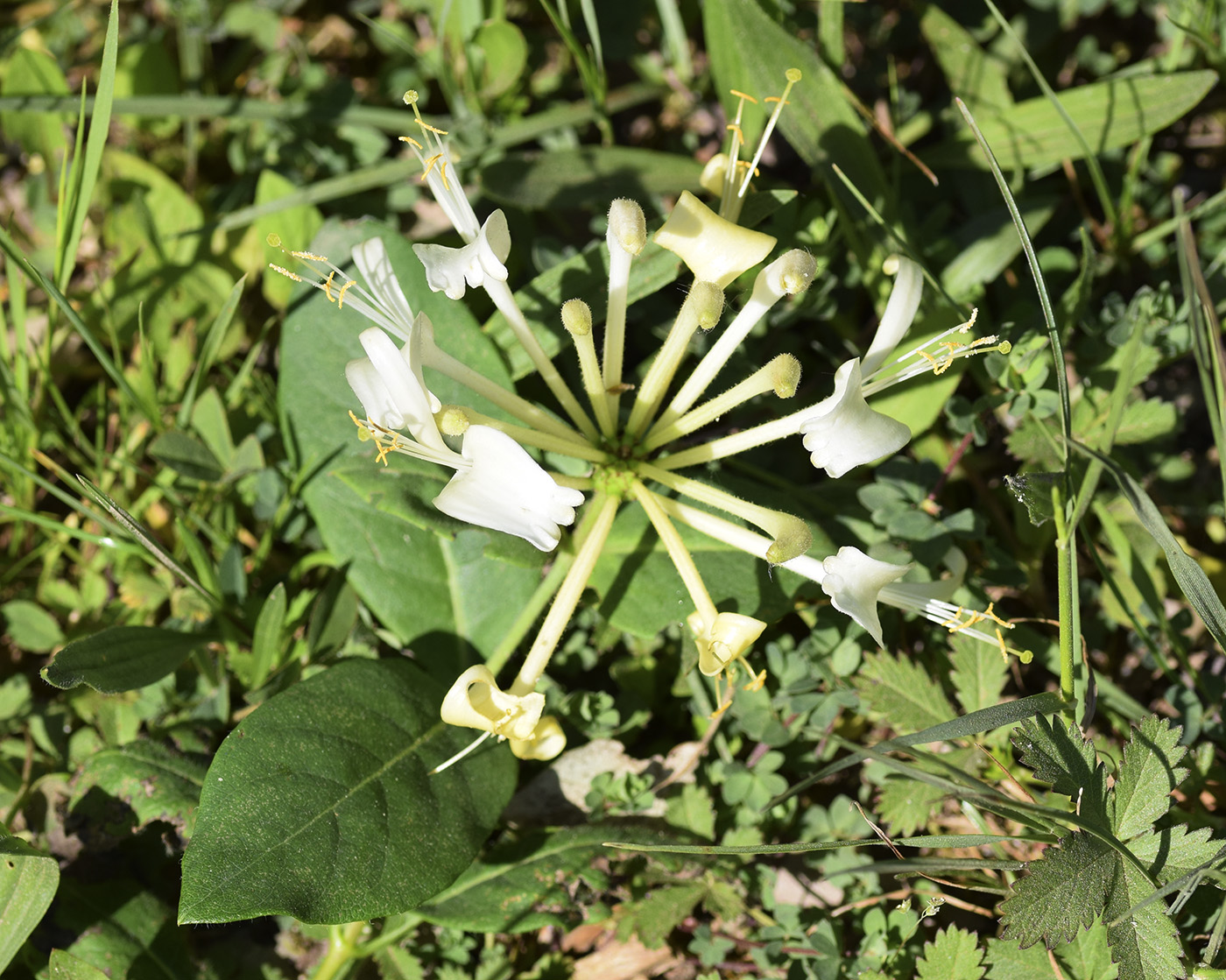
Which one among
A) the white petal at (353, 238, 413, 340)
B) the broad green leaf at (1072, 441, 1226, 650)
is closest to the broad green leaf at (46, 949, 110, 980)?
the white petal at (353, 238, 413, 340)

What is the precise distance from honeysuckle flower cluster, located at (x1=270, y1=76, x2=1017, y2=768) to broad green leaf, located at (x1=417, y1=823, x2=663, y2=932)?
1.44 feet

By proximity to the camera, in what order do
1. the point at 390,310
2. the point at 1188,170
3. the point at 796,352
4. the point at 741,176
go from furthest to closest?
the point at 1188,170 → the point at 796,352 → the point at 741,176 → the point at 390,310

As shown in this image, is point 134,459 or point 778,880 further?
point 134,459

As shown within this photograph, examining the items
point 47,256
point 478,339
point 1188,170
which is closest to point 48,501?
point 47,256

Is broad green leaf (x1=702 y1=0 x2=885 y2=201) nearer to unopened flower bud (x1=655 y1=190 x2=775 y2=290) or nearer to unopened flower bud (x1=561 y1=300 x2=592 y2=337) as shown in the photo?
unopened flower bud (x1=655 y1=190 x2=775 y2=290)

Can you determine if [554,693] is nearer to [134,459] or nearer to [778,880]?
[778,880]

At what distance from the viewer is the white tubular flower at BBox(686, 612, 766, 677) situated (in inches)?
67.4

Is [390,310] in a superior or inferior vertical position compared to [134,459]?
superior

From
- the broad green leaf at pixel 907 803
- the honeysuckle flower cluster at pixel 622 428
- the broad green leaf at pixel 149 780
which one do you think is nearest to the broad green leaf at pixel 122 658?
the broad green leaf at pixel 149 780

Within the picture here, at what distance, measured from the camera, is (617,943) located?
93.3 inches

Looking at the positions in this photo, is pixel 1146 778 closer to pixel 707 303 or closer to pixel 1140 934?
pixel 1140 934

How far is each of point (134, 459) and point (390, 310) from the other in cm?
126

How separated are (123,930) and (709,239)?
202 cm

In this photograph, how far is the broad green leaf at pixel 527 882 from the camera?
7.00ft
